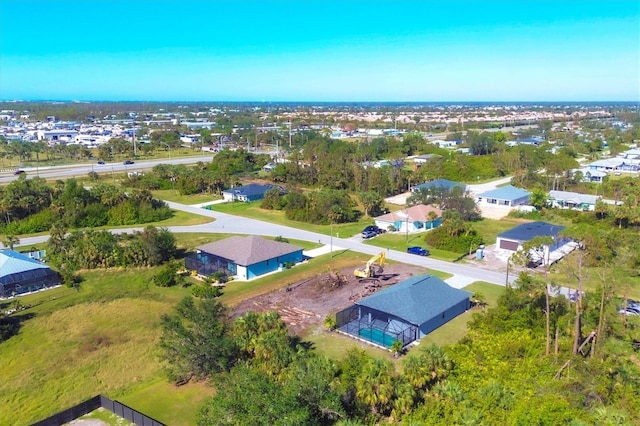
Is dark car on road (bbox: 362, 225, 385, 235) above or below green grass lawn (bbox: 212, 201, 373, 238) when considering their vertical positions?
above

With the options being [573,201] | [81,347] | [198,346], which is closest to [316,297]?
[198,346]

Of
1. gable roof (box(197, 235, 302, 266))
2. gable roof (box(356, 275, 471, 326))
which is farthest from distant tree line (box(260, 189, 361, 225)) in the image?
gable roof (box(356, 275, 471, 326))

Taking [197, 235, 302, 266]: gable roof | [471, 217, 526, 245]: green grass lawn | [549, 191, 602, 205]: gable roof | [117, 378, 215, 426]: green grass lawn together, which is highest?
[197, 235, 302, 266]: gable roof

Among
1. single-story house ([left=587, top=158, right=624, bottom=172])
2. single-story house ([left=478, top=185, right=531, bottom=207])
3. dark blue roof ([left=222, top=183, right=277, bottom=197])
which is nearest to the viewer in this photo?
single-story house ([left=478, top=185, right=531, bottom=207])

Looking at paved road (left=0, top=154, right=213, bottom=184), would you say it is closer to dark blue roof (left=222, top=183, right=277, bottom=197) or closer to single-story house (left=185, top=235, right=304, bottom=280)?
dark blue roof (left=222, top=183, right=277, bottom=197)

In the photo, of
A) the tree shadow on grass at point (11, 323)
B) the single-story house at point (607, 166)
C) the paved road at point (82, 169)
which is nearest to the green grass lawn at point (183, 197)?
the paved road at point (82, 169)

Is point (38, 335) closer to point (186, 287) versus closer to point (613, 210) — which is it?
point (186, 287)

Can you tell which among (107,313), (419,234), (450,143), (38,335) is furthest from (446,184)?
(450,143)

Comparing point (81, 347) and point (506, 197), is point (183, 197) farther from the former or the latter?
point (81, 347)
